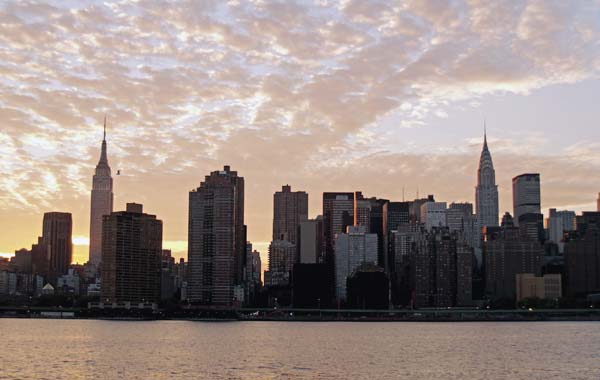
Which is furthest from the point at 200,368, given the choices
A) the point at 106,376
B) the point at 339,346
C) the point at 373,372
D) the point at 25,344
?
the point at 25,344

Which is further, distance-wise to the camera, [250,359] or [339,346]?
[339,346]

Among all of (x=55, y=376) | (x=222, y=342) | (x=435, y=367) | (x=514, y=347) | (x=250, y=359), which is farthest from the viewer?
(x=222, y=342)

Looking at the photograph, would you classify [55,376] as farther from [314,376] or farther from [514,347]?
[514,347]

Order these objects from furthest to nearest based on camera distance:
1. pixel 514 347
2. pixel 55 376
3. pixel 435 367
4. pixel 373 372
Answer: pixel 514 347
pixel 435 367
pixel 373 372
pixel 55 376

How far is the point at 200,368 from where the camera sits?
95125 mm

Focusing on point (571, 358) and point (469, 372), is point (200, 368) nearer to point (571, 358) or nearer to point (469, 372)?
point (469, 372)

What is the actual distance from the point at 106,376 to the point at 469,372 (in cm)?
3752

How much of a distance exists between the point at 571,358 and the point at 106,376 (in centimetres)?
5961

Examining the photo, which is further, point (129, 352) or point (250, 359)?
point (129, 352)

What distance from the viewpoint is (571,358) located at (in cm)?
11200

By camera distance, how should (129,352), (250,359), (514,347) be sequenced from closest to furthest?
1. (250,359)
2. (129,352)
3. (514,347)

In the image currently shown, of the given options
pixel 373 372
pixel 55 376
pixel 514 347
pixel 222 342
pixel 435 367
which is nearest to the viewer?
pixel 55 376

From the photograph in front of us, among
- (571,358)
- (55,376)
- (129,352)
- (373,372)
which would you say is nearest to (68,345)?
(129,352)

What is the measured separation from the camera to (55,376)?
281 ft
